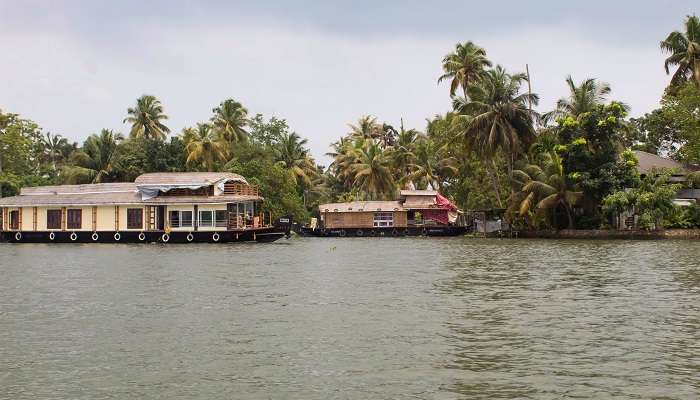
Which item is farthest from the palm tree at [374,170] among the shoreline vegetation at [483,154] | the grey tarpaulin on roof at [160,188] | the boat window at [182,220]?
the boat window at [182,220]

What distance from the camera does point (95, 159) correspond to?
216 feet

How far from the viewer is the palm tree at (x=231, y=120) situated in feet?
249

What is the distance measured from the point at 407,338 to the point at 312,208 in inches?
2697

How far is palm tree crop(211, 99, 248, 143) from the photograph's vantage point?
75.8 meters

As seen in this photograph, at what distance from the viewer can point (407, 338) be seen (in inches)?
477

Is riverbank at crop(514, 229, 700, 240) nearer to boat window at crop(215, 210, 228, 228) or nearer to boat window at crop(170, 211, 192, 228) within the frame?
boat window at crop(215, 210, 228, 228)

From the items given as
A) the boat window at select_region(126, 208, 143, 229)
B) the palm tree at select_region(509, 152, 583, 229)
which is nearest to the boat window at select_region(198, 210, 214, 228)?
the boat window at select_region(126, 208, 143, 229)

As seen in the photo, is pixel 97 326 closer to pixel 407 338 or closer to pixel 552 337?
pixel 407 338

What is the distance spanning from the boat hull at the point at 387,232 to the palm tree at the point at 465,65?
12.7 m

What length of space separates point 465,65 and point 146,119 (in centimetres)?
3225

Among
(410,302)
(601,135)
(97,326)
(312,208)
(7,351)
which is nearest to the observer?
(7,351)

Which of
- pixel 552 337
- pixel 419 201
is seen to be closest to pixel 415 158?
pixel 419 201

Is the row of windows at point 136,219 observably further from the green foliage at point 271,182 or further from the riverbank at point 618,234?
the riverbank at point 618,234

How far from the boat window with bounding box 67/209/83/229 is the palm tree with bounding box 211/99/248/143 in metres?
24.5
